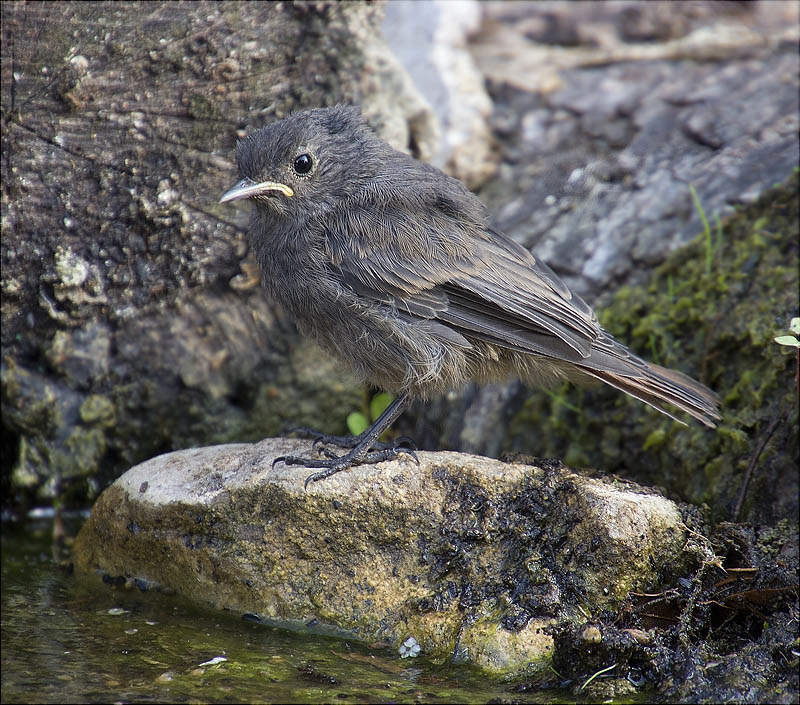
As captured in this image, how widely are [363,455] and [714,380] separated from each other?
7.02ft

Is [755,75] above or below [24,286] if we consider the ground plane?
above

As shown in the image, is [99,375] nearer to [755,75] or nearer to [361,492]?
[361,492]

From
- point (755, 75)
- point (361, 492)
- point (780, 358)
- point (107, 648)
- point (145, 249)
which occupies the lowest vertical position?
point (107, 648)

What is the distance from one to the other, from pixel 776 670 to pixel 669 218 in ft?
11.3

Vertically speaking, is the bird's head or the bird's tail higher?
the bird's head

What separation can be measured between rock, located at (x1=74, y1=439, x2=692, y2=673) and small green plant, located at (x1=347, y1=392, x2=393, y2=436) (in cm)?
161

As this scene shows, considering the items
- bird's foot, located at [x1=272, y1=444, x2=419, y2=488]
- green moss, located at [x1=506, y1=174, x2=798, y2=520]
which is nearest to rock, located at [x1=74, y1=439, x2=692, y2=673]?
bird's foot, located at [x1=272, y1=444, x2=419, y2=488]

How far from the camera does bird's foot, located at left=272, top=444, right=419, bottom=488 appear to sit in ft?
13.8

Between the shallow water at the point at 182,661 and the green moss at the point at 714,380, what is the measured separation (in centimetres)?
188

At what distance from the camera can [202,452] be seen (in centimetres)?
472

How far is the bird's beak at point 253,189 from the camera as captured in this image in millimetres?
4711

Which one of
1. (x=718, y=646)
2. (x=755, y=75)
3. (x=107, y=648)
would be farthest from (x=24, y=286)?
(x=755, y=75)

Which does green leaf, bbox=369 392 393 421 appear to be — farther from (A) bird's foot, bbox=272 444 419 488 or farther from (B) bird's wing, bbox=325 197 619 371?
(B) bird's wing, bbox=325 197 619 371

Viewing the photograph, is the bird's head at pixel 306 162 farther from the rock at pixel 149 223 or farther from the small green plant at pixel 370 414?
the small green plant at pixel 370 414
